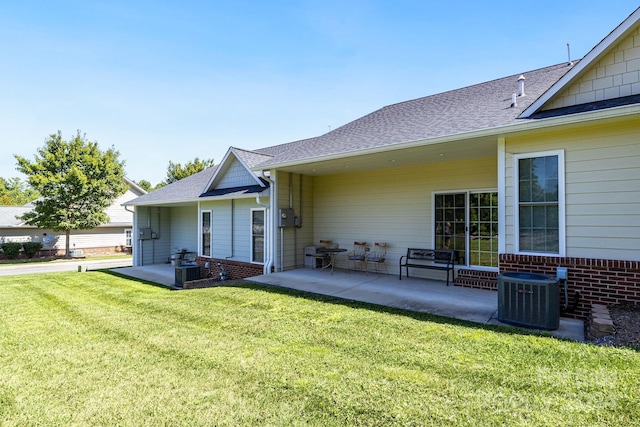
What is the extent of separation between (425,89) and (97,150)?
22.5 m

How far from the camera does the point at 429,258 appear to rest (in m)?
8.42

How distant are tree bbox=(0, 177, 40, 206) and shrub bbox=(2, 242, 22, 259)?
28.2 m

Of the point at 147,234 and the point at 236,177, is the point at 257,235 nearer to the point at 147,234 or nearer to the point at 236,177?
the point at 236,177

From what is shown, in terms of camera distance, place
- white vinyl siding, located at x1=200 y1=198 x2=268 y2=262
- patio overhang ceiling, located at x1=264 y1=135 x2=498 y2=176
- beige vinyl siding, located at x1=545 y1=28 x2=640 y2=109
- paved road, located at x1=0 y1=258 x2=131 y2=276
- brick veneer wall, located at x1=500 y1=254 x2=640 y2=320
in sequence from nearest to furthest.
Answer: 1. brick veneer wall, located at x1=500 y1=254 x2=640 y2=320
2. beige vinyl siding, located at x1=545 y1=28 x2=640 y2=109
3. patio overhang ceiling, located at x1=264 y1=135 x2=498 y2=176
4. white vinyl siding, located at x1=200 y1=198 x2=268 y2=262
5. paved road, located at x1=0 y1=258 x2=131 y2=276

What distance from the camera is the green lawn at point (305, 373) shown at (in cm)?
261

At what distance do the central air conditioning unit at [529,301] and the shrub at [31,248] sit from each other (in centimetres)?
2654

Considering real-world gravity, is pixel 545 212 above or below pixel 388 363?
above

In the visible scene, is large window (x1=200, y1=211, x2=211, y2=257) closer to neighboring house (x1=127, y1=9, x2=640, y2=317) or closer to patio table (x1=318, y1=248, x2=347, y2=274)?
neighboring house (x1=127, y1=9, x2=640, y2=317)

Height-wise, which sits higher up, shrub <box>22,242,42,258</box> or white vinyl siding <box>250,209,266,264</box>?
white vinyl siding <box>250,209,266,264</box>

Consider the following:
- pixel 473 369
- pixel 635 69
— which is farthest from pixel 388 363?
pixel 635 69

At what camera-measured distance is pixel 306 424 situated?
2496 mm

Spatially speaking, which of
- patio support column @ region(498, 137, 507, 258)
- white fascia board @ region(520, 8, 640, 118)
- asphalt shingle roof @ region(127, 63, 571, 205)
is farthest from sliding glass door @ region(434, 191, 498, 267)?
white fascia board @ region(520, 8, 640, 118)

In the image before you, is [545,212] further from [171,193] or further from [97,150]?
[97,150]

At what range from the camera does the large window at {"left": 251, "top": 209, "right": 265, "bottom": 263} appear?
411 inches
